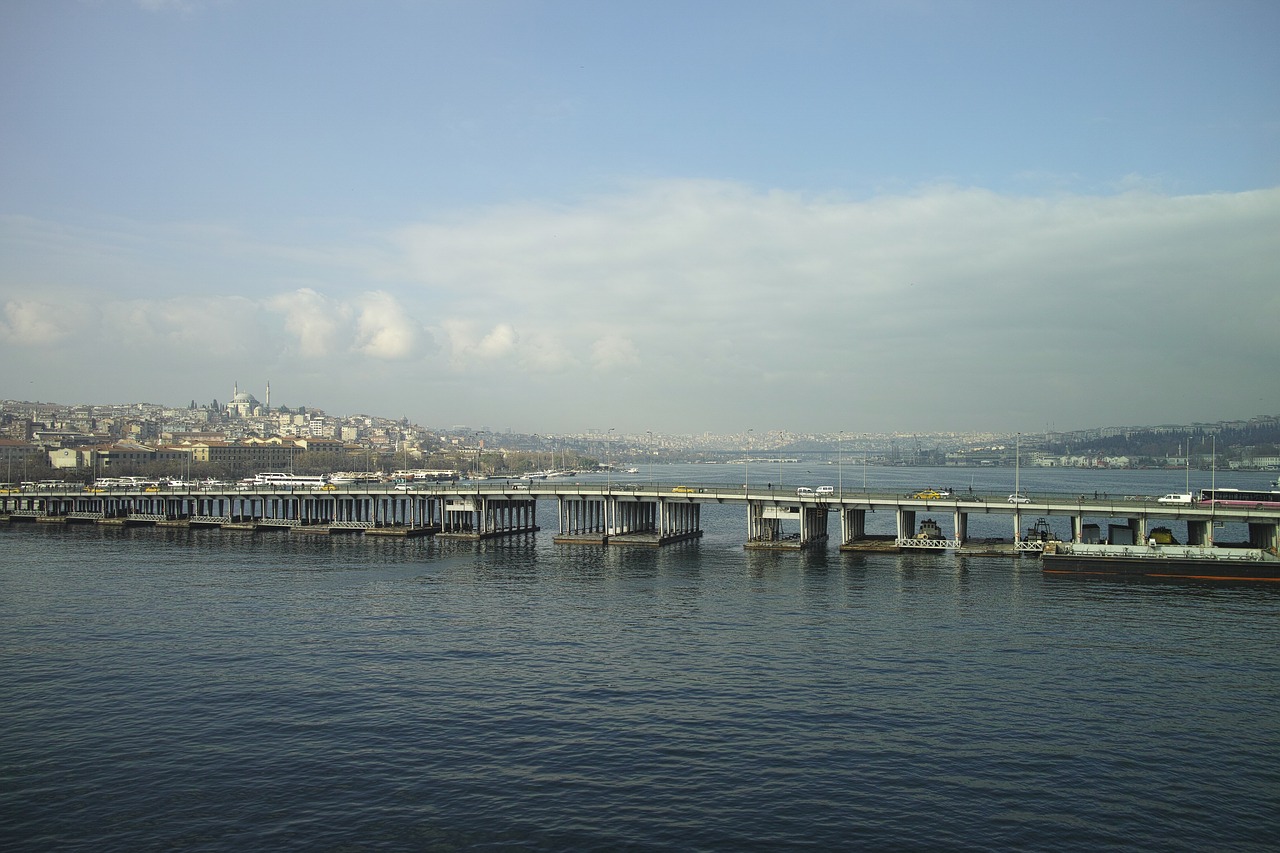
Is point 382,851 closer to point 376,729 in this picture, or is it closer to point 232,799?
point 232,799

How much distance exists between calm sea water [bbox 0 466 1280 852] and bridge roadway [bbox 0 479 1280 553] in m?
15.6

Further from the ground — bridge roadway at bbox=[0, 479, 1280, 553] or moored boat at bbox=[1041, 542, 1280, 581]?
bridge roadway at bbox=[0, 479, 1280, 553]

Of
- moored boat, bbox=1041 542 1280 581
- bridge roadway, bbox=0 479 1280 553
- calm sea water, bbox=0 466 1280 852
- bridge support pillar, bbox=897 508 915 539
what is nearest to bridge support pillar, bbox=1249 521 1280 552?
bridge roadway, bbox=0 479 1280 553

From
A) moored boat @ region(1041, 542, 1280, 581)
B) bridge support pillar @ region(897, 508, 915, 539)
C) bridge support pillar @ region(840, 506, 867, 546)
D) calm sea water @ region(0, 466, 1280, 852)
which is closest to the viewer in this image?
calm sea water @ region(0, 466, 1280, 852)

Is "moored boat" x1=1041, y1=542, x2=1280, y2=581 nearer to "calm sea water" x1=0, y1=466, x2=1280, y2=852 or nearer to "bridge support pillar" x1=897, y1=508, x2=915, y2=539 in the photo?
"calm sea water" x1=0, y1=466, x2=1280, y2=852

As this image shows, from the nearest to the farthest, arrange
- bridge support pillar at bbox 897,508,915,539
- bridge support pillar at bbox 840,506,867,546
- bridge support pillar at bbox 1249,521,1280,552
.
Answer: bridge support pillar at bbox 1249,521,1280,552 → bridge support pillar at bbox 897,508,915,539 → bridge support pillar at bbox 840,506,867,546

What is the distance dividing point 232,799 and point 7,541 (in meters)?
82.9

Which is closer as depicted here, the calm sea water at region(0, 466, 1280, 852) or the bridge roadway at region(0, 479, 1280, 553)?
the calm sea water at region(0, 466, 1280, 852)

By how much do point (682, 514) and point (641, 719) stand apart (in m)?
61.2

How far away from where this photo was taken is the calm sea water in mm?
22062

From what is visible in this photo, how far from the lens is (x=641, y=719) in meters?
29.4

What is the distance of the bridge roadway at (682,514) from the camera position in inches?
2740

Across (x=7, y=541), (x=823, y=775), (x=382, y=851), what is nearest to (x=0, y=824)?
(x=382, y=851)

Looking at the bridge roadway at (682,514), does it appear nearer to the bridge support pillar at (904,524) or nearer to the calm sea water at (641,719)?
the bridge support pillar at (904,524)
